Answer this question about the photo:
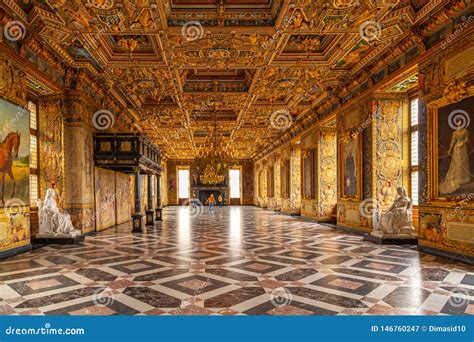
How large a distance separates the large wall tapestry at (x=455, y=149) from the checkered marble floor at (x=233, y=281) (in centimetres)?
154

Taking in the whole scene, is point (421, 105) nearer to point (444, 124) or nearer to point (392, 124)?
point (444, 124)

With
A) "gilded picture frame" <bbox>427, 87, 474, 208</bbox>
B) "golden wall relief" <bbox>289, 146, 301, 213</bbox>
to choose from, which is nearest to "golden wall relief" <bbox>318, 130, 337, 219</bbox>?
"golden wall relief" <bbox>289, 146, 301, 213</bbox>

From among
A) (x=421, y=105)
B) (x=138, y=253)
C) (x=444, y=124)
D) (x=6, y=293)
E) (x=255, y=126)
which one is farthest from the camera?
(x=255, y=126)

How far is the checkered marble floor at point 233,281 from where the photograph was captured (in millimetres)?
3689

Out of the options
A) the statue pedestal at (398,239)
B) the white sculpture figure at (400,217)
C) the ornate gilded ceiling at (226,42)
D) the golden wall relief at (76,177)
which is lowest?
the statue pedestal at (398,239)

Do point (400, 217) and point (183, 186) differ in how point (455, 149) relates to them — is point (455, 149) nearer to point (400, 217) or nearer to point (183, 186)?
point (400, 217)

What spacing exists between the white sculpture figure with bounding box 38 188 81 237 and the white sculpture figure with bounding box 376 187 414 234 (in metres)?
8.58

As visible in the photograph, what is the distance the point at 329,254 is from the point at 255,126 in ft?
40.3

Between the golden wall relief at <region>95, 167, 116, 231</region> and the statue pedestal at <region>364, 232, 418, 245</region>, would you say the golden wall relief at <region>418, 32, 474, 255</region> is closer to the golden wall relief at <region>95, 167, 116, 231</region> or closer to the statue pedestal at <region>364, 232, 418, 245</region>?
the statue pedestal at <region>364, 232, 418, 245</region>

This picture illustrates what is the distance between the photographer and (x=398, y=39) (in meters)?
7.58

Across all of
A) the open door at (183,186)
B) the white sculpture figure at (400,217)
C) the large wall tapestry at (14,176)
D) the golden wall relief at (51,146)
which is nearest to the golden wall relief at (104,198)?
the golden wall relief at (51,146)

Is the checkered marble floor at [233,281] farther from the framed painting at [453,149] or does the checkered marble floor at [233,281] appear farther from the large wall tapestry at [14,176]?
the framed painting at [453,149]

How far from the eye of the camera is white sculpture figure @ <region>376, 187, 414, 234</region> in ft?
27.2

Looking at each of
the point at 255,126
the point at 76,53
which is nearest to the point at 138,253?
the point at 76,53
